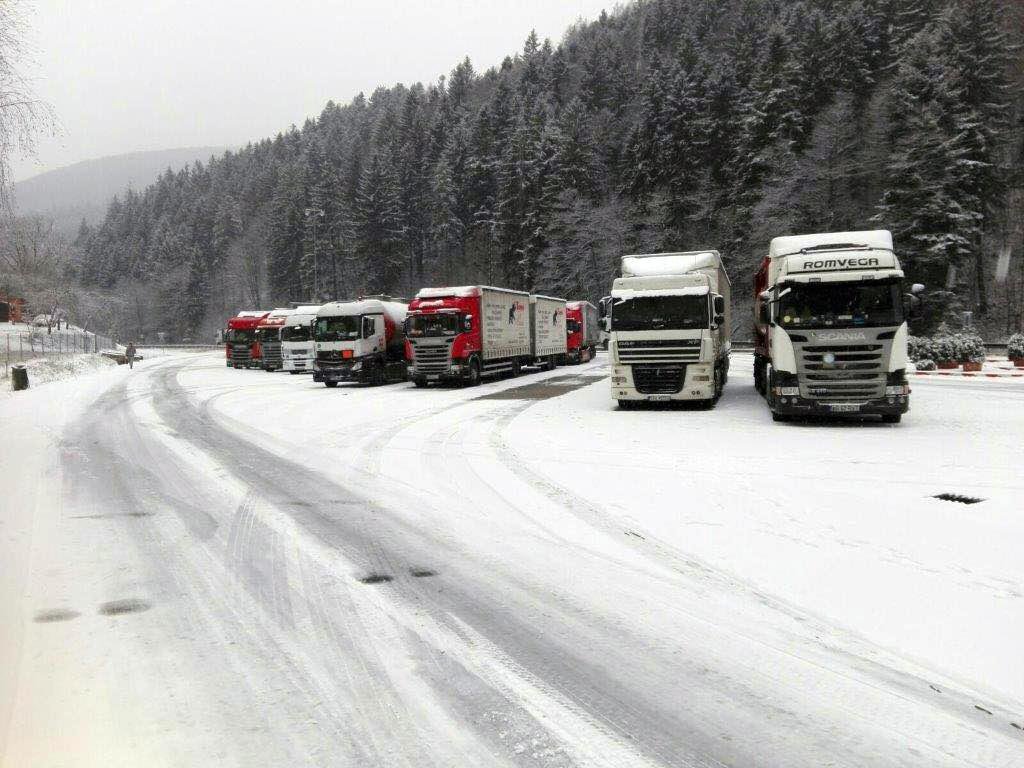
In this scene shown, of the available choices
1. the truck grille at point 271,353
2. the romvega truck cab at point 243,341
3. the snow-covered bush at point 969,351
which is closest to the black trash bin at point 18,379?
the truck grille at point 271,353

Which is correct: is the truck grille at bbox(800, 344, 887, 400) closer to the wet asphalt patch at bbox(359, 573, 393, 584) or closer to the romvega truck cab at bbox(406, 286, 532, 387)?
the wet asphalt patch at bbox(359, 573, 393, 584)

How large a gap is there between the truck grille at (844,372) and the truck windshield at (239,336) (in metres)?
34.7

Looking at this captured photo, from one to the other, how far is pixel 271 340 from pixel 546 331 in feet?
55.6

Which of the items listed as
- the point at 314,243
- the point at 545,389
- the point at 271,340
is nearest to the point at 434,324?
the point at 545,389

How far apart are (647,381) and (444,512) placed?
32.4ft

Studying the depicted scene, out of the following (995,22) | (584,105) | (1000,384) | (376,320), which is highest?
(584,105)

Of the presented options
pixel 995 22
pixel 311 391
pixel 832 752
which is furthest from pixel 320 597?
pixel 995 22

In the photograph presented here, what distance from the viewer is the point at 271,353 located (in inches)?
1581

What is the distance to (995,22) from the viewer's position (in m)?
42.5

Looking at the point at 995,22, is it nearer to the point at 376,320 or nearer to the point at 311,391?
the point at 376,320

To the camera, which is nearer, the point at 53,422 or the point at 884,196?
the point at 53,422

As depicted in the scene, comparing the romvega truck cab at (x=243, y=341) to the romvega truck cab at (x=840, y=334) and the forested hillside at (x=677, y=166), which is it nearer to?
the forested hillside at (x=677, y=166)

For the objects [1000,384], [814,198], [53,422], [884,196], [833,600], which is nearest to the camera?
[833,600]

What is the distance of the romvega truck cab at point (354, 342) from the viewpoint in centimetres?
2608
